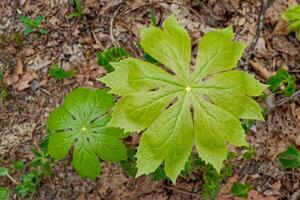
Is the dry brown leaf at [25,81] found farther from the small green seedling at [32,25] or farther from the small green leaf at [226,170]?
the small green leaf at [226,170]

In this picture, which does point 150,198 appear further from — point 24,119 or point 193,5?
point 193,5

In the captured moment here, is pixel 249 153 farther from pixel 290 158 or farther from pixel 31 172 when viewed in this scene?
pixel 31 172

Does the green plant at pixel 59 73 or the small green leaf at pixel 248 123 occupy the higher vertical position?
the green plant at pixel 59 73

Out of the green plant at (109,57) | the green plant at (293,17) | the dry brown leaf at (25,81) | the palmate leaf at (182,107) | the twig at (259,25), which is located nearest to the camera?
the palmate leaf at (182,107)

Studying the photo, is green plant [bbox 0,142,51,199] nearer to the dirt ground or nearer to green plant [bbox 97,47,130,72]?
the dirt ground

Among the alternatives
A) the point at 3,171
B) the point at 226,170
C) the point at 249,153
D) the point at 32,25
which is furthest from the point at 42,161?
the point at 249,153

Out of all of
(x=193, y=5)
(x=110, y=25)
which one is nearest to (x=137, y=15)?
(x=110, y=25)

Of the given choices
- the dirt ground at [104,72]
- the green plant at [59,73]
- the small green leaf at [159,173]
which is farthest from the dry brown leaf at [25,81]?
the small green leaf at [159,173]
